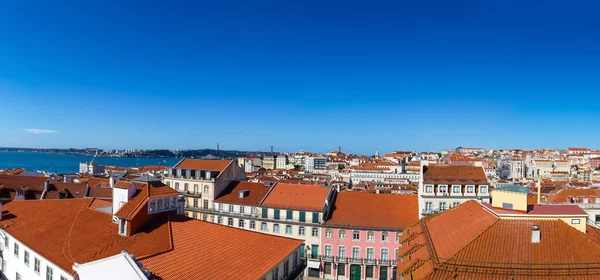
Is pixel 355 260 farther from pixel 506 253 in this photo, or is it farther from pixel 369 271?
pixel 506 253

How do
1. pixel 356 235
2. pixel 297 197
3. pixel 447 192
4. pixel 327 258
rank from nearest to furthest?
pixel 356 235 < pixel 327 258 < pixel 447 192 < pixel 297 197

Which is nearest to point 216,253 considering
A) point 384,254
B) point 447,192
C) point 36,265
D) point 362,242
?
point 36,265

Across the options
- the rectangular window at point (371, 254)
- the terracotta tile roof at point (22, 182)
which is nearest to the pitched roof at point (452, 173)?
the rectangular window at point (371, 254)

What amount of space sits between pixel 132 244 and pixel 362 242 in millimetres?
24835

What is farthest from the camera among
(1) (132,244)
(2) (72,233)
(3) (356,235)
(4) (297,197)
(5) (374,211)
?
(4) (297,197)

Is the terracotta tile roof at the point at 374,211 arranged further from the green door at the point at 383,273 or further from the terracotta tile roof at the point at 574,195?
the terracotta tile roof at the point at 574,195

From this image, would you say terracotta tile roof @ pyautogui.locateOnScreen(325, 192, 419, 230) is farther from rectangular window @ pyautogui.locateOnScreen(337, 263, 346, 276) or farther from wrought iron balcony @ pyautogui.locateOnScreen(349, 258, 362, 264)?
rectangular window @ pyautogui.locateOnScreen(337, 263, 346, 276)

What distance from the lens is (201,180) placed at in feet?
155

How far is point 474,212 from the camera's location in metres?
22.6

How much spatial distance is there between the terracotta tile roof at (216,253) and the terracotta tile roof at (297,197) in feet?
63.9

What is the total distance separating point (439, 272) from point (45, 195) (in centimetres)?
4348

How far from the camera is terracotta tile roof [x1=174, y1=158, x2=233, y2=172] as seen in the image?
49.1 meters

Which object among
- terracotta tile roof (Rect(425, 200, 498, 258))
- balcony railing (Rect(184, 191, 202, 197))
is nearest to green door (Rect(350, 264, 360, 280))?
terracotta tile roof (Rect(425, 200, 498, 258))

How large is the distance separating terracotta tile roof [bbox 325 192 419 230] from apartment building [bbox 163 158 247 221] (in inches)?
587
